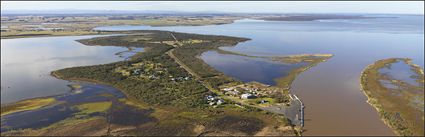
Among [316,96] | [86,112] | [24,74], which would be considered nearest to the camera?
[86,112]

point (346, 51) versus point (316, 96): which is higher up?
point (346, 51)

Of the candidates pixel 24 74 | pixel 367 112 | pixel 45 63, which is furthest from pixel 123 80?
pixel 367 112

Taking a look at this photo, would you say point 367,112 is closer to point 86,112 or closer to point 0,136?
point 86,112

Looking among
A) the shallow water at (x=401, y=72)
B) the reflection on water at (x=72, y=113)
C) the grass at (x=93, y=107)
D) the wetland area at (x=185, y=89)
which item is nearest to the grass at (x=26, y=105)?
the wetland area at (x=185, y=89)

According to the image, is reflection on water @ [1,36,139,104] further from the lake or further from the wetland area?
the lake

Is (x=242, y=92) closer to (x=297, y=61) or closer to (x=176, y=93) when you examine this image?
(x=176, y=93)

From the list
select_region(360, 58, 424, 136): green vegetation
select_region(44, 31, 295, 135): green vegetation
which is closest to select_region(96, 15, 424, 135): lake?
select_region(360, 58, 424, 136): green vegetation

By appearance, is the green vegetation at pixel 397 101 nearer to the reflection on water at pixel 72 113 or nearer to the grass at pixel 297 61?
the grass at pixel 297 61

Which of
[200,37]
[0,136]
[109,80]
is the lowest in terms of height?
[0,136]
